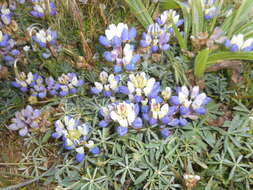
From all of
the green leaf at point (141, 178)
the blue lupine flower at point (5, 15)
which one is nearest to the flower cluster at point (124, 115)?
the green leaf at point (141, 178)

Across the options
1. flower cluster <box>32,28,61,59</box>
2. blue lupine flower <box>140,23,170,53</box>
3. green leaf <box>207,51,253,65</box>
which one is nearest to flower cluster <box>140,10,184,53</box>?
blue lupine flower <box>140,23,170,53</box>

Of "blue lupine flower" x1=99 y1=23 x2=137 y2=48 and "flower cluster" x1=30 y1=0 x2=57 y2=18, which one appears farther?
"flower cluster" x1=30 y1=0 x2=57 y2=18

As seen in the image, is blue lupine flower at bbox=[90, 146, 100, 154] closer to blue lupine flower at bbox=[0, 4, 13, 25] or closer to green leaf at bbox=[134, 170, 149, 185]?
green leaf at bbox=[134, 170, 149, 185]

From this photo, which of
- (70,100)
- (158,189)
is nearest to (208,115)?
(158,189)

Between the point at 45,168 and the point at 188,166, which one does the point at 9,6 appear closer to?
the point at 45,168

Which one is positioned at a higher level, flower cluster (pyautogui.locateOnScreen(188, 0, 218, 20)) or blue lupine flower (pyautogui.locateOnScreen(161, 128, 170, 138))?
flower cluster (pyautogui.locateOnScreen(188, 0, 218, 20))

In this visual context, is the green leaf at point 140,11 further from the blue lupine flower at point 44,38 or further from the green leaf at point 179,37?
the blue lupine flower at point 44,38
